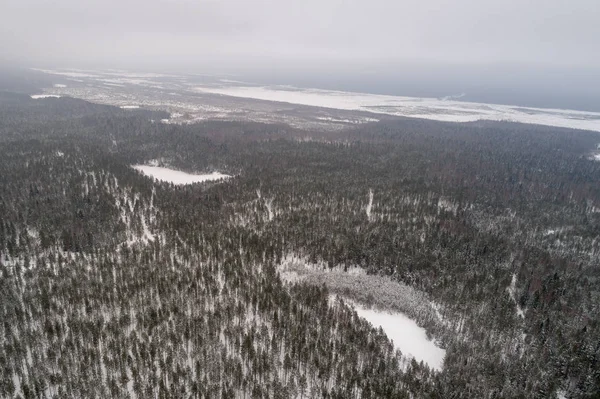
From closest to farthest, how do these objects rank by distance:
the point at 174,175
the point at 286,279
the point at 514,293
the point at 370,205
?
1. the point at 286,279
2. the point at 514,293
3. the point at 370,205
4. the point at 174,175

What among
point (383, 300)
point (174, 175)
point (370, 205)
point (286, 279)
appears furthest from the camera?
point (174, 175)

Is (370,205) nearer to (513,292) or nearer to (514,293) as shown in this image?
(513,292)

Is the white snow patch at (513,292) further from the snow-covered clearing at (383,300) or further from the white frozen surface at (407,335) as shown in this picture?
the white frozen surface at (407,335)

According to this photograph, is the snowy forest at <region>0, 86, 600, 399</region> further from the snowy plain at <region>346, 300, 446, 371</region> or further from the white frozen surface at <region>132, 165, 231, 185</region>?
the white frozen surface at <region>132, 165, 231, 185</region>

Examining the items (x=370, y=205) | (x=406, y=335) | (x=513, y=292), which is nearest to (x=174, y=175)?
(x=370, y=205)

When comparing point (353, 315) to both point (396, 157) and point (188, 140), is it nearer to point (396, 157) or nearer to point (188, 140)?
point (396, 157)

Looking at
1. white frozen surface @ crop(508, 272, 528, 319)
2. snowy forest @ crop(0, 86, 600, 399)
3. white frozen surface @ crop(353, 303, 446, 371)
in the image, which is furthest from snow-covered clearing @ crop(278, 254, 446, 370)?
white frozen surface @ crop(508, 272, 528, 319)
